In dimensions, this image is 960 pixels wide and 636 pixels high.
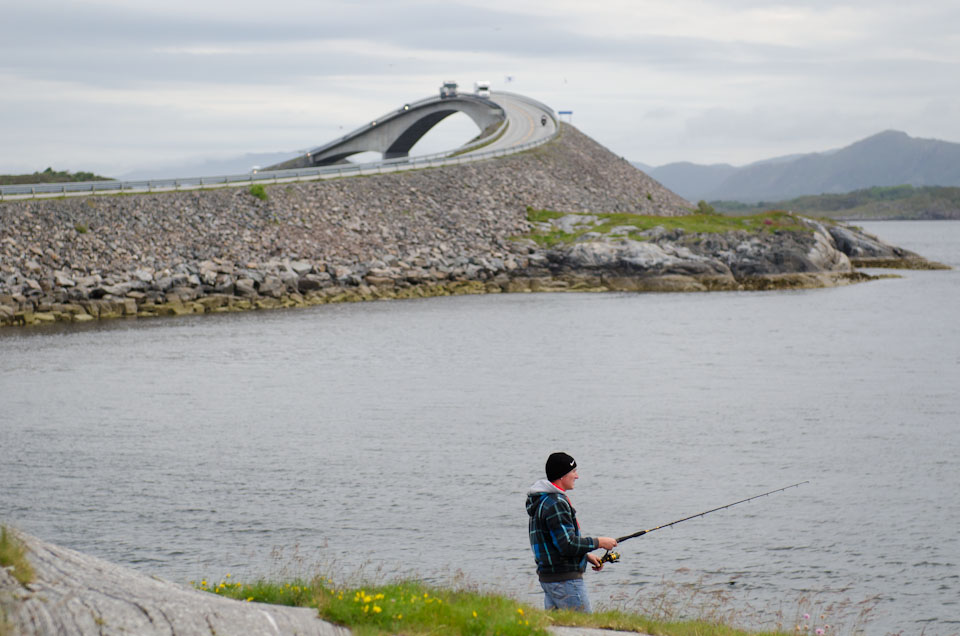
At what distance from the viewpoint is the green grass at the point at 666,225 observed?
249 feet

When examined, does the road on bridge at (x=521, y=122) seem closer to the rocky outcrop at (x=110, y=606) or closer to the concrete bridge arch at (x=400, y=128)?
the concrete bridge arch at (x=400, y=128)

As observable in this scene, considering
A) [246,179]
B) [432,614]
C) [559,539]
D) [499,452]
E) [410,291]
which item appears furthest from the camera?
[246,179]

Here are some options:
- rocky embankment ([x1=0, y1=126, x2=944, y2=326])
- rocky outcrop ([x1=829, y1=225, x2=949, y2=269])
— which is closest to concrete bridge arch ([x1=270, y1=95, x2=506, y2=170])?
rocky embankment ([x1=0, y1=126, x2=944, y2=326])

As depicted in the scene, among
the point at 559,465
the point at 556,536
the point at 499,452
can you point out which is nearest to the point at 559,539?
the point at 556,536

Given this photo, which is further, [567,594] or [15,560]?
[567,594]

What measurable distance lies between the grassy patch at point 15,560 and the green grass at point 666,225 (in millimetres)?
68408

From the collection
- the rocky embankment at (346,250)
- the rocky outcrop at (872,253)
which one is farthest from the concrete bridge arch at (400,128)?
the rocky outcrop at (872,253)

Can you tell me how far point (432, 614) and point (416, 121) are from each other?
385ft

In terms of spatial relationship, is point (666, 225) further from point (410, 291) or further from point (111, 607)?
point (111, 607)

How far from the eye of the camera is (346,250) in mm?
68938

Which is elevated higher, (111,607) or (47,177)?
(47,177)

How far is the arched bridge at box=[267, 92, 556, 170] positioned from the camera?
116438mm

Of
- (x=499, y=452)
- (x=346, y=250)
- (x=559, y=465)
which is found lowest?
(x=499, y=452)

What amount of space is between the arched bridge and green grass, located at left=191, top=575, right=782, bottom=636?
335 feet
